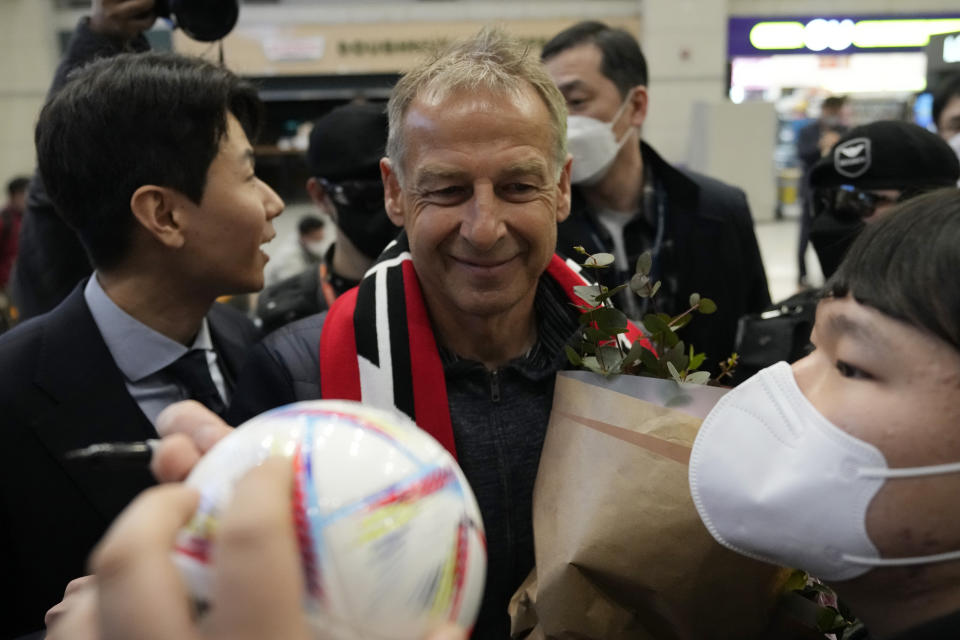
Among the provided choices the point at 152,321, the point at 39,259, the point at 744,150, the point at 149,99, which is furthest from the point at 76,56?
the point at 744,150

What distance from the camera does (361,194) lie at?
3.22m

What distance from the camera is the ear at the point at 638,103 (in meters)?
3.62

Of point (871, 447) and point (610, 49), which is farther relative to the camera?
point (610, 49)

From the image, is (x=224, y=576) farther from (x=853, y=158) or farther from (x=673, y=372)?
(x=853, y=158)

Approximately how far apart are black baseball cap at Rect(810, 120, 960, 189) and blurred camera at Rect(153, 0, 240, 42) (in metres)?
2.04

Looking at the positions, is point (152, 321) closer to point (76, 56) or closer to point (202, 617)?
point (76, 56)

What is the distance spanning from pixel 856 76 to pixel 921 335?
55.5ft

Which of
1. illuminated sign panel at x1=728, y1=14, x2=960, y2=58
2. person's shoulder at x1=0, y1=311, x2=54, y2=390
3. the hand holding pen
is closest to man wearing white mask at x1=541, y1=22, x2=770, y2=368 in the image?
person's shoulder at x1=0, y1=311, x2=54, y2=390

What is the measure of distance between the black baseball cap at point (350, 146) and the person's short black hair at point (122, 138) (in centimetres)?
105

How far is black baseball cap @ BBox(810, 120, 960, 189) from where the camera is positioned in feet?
9.28

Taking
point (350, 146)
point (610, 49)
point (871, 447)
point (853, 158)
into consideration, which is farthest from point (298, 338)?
point (610, 49)

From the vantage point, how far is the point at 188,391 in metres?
2.16

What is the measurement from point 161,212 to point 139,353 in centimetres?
35

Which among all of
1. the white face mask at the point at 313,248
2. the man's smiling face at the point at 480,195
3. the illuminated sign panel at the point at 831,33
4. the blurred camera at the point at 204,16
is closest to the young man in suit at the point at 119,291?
the blurred camera at the point at 204,16
